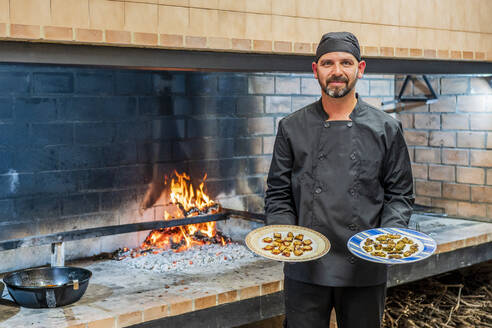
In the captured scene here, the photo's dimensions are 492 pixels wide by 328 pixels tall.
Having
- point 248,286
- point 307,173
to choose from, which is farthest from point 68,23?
point 248,286

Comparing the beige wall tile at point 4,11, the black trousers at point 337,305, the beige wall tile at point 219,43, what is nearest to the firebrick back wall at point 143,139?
the beige wall tile at point 4,11

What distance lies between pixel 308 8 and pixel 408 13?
81 centimetres

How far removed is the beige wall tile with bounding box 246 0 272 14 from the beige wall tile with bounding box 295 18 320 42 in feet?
0.65

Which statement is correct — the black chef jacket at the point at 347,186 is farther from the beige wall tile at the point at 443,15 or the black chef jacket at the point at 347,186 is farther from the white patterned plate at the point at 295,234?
the beige wall tile at the point at 443,15

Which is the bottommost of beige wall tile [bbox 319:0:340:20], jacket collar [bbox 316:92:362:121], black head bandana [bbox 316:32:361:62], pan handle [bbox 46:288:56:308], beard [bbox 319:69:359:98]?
pan handle [bbox 46:288:56:308]

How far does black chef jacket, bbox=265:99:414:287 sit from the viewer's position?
94.3 inches

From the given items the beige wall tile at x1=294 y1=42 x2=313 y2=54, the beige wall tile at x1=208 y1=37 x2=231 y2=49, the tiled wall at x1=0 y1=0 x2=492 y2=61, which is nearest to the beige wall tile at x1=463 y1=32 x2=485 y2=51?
the tiled wall at x1=0 y1=0 x2=492 y2=61

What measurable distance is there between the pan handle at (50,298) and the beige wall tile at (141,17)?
1249mm

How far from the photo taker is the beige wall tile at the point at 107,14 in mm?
2836

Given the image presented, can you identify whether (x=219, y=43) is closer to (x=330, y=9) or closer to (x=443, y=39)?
(x=330, y=9)

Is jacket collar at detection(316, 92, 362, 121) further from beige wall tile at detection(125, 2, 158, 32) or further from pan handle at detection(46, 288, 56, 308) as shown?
pan handle at detection(46, 288, 56, 308)

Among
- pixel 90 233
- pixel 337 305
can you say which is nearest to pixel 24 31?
pixel 90 233

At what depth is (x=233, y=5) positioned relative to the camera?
3.25 meters

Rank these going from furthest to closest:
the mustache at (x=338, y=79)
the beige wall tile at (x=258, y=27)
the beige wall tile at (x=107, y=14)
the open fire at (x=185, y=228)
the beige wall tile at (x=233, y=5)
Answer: the open fire at (x=185, y=228), the beige wall tile at (x=258, y=27), the beige wall tile at (x=233, y=5), the beige wall tile at (x=107, y=14), the mustache at (x=338, y=79)
